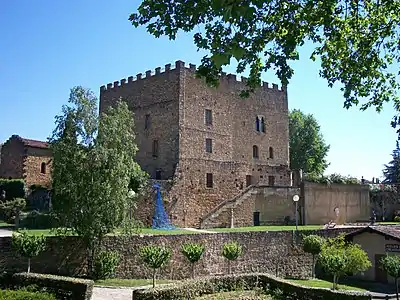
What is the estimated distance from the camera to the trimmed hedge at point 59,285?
596 inches

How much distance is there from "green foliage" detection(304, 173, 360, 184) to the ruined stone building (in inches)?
102

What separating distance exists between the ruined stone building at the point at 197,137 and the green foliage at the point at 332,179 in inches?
102

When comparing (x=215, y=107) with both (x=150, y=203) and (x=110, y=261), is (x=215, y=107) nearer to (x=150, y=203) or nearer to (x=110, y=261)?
(x=150, y=203)

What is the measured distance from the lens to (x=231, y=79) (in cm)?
3962

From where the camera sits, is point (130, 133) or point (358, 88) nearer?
point (358, 88)

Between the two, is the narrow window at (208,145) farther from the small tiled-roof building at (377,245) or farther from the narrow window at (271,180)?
the small tiled-roof building at (377,245)

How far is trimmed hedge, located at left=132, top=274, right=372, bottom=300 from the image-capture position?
15.3 metres

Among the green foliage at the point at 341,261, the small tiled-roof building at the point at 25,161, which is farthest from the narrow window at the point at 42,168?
the green foliage at the point at 341,261

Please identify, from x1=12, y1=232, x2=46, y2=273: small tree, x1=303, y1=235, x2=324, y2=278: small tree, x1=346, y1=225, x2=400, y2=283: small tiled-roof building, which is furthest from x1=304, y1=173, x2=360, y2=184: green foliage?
x1=12, y1=232, x2=46, y2=273: small tree

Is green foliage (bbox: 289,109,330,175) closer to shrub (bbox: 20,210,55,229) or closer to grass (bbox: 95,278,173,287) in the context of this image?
shrub (bbox: 20,210,55,229)

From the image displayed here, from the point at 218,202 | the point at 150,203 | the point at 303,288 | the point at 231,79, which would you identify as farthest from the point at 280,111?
the point at 303,288

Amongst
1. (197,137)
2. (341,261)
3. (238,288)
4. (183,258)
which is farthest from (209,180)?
(238,288)

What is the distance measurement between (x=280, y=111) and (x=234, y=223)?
14183 mm

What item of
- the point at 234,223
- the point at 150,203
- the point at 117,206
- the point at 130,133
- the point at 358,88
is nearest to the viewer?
the point at 358,88
